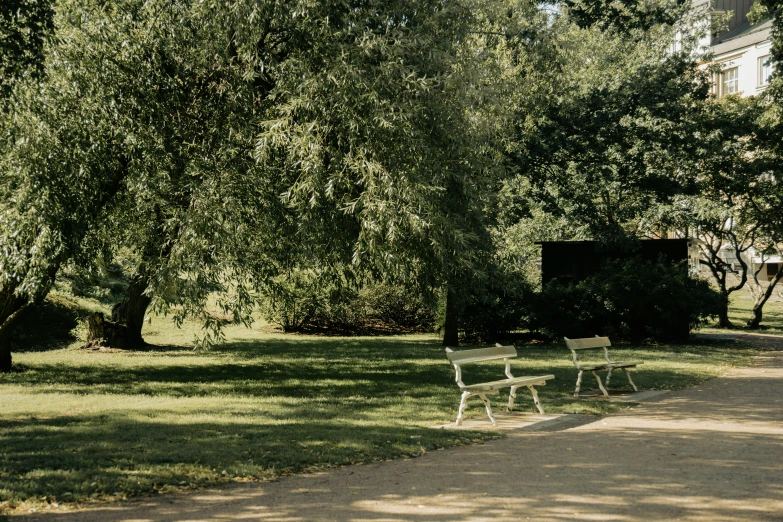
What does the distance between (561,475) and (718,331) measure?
2140 cm

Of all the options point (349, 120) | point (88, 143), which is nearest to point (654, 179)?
point (349, 120)

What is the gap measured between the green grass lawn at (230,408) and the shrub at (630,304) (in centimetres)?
126

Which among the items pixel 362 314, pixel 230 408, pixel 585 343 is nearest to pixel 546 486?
pixel 230 408

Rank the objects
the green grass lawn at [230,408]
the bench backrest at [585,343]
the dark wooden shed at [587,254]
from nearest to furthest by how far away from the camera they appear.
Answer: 1. the green grass lawn at [230,408]
2. the bench backrest at [585,343]
3. the dark wooden shed at [587,254]

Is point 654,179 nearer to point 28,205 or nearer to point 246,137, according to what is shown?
point 246,137

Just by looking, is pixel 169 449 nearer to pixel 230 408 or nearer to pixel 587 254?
pixel 230 408

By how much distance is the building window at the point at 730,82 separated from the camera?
48.4 metres

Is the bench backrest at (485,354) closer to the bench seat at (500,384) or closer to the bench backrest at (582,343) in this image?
the bench seat at (500,384)

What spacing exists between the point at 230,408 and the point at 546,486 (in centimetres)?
561

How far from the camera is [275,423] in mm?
9641

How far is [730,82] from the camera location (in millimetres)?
48938

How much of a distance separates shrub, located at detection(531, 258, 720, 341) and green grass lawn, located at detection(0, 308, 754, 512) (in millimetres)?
1260

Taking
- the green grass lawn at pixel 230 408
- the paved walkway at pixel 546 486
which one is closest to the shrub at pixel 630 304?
the green grass lawn at pixel 230 408

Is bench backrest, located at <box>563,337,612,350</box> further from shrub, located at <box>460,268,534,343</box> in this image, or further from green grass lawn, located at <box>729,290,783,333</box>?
green grass lawn, located at <box>729,290,783,333</box>
